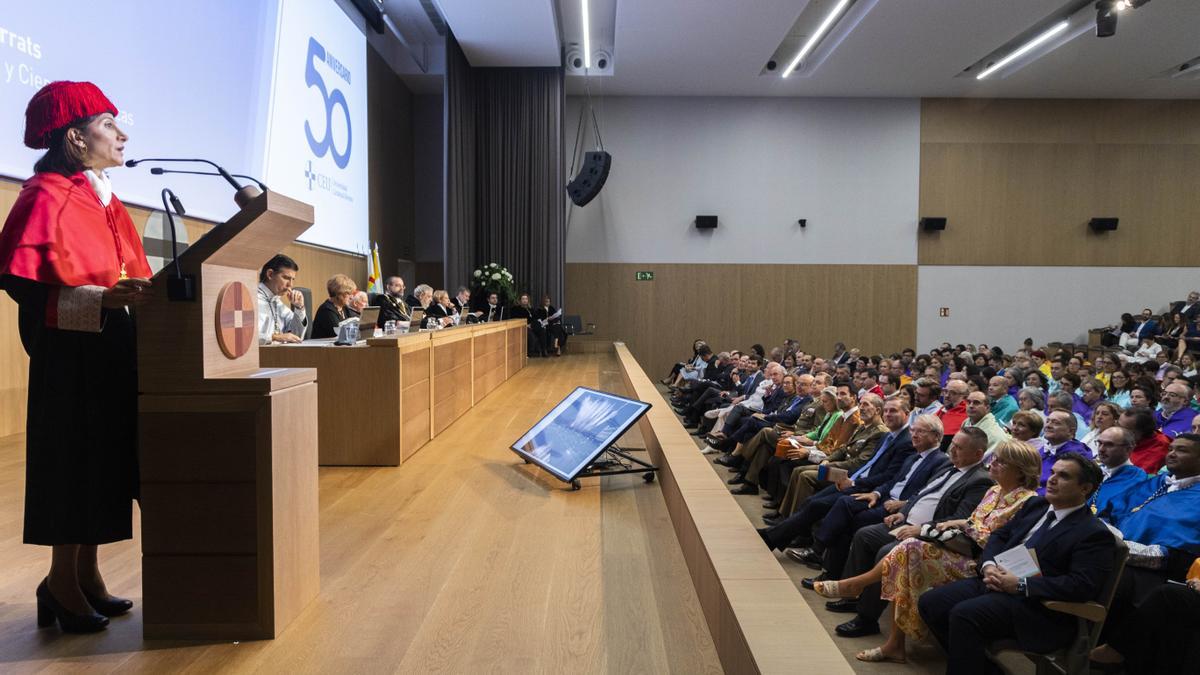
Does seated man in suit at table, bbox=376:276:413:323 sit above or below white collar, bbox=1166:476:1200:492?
above

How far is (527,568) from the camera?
2586 mm

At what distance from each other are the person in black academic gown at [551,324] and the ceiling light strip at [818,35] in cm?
512

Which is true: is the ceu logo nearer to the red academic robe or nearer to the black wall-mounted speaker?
the red academic robe

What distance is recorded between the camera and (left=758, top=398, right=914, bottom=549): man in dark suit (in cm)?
421

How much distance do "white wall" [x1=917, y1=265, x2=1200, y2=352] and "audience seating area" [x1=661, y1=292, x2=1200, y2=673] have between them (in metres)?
8.38

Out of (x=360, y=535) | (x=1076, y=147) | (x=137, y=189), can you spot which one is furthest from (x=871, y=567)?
(x=1076, y=147)

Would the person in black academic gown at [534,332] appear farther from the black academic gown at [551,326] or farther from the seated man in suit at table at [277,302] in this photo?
the seated man in suit at table at [277,302]

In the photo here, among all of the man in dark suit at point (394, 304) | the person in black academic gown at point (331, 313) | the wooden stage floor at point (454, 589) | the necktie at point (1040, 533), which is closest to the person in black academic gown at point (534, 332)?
the man in dark suit at point (394, 304)

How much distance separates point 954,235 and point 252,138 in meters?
11.7

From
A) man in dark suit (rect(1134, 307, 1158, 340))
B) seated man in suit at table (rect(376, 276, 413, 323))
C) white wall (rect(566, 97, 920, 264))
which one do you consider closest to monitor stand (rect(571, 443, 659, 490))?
seated man in suit at table (rect(376, 276, 413, 323))

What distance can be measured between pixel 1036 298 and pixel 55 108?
15.0m

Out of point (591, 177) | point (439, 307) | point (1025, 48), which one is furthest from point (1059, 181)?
point (439, 307)

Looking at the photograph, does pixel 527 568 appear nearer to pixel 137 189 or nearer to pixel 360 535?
pixel 360 535

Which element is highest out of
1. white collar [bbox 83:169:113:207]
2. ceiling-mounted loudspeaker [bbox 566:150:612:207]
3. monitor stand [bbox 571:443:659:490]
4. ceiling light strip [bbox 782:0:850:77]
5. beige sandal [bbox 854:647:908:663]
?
ceiling light strip [bbox 782:0:850:77]
